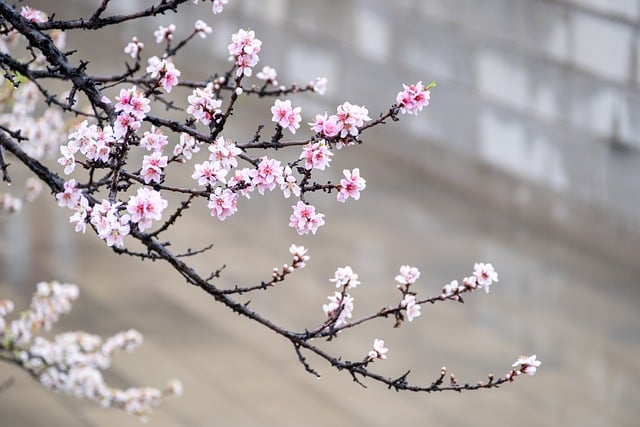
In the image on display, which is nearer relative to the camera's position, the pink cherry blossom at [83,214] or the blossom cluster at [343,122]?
the pink cherry blossom at [83,214]

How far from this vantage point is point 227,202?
9.05 feet

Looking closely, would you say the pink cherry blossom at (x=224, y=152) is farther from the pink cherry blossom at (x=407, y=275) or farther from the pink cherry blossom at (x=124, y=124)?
the pink cherry blossom at (x=407, y=275)

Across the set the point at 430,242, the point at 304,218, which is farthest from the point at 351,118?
the point at 430,242

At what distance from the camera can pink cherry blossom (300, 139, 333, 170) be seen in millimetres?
2777

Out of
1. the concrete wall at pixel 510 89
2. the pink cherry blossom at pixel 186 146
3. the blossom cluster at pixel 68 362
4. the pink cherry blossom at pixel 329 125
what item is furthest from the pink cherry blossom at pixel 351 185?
the concrete wall at pixel 510 89

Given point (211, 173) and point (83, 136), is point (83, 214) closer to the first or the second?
point (83, 136)

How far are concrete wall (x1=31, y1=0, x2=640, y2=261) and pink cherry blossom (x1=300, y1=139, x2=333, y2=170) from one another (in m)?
6.83

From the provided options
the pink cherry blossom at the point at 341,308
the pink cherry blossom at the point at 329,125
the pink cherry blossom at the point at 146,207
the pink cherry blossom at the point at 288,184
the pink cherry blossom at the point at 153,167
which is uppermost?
the pink cherry blossom at the point at 329,125

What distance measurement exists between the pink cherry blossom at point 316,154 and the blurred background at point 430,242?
13.0ft

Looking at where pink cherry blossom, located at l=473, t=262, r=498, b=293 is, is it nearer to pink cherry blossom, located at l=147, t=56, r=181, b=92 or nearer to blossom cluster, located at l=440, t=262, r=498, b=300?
blossom cluster, located at l=440, t=262, r=498, b=300

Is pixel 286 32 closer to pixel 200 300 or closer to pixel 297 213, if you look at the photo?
pixel 200 300

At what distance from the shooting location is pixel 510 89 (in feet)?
33.7

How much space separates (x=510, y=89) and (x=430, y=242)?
72.7 inches

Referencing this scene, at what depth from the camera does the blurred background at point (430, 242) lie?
6.93m
